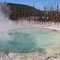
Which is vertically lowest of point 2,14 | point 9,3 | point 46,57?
point 46,57

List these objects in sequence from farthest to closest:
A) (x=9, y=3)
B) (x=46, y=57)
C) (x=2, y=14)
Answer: (x=9, y=3)
(x=2, y=14)
(x=46, y=57)

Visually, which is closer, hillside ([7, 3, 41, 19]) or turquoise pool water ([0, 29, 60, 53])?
turquoise pool water ([0, 29, 60, 53])

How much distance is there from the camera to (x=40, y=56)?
13.7 ft

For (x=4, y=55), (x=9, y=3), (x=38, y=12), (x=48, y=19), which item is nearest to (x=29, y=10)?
(x=38, y=12)

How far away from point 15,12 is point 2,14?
2.41 m

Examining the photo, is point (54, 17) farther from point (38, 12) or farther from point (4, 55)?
point (4, 55)

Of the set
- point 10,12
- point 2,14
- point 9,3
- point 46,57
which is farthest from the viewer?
point 9,3

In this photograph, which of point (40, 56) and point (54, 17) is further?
point (54, 17)

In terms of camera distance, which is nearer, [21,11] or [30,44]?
[30,44]

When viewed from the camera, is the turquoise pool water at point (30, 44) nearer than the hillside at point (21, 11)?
Yes

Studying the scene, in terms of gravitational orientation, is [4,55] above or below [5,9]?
below

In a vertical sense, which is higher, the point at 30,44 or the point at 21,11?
the point at 21,11

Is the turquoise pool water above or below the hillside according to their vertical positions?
below

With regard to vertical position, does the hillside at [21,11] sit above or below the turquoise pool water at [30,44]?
above
